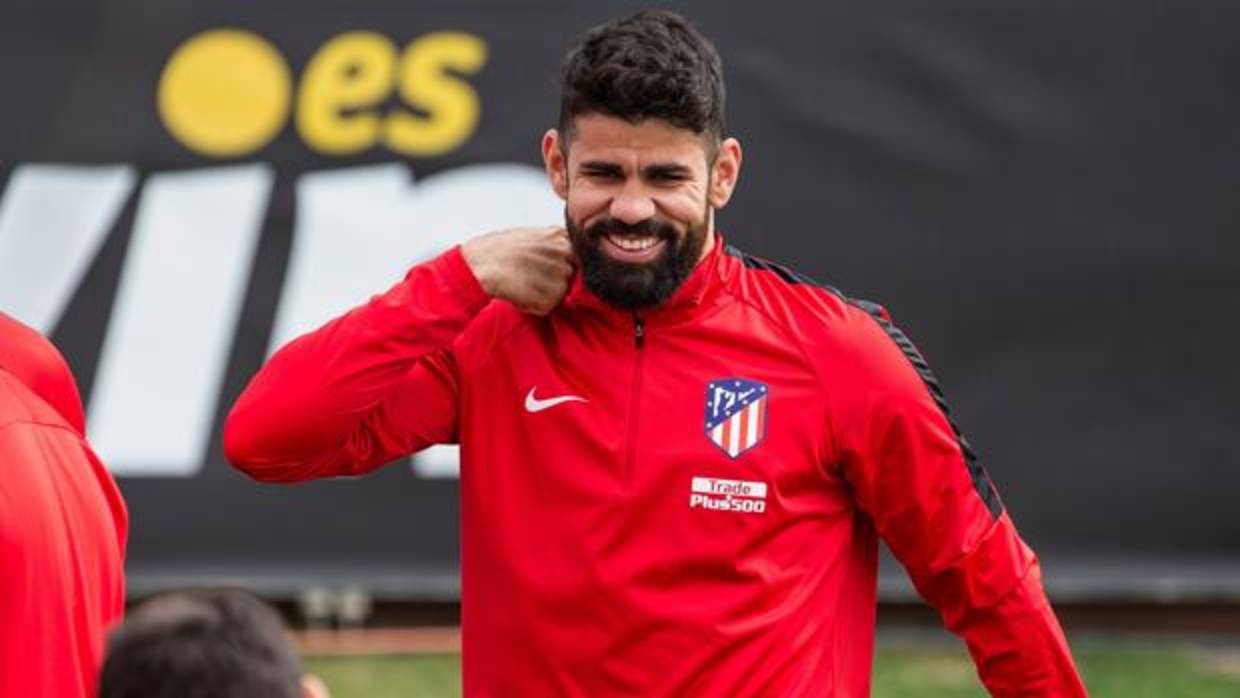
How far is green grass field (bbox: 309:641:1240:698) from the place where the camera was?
6.23m

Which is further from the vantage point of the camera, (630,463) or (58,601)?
(630,463)

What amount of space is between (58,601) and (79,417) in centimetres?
58

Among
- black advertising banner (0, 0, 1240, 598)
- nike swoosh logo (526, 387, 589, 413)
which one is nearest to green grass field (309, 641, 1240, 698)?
black advertising banner (0, 0, 1240, 598)

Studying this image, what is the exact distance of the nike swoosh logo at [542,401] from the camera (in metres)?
3.33

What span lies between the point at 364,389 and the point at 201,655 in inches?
57.3

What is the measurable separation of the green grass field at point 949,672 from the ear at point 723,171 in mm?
3076

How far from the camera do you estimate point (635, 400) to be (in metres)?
3.31

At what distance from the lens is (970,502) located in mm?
3316

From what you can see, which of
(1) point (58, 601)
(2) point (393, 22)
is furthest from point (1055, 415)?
(1) point (58, 601)

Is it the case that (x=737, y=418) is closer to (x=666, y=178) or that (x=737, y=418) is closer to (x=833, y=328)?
(x=833, y=328)

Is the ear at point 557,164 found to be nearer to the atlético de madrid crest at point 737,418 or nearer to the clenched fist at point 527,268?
the clenched fist at point 527,268

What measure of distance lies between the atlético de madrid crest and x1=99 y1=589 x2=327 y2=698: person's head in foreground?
1.44 meters

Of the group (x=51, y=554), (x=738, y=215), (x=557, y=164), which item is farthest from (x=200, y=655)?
(x=738, y=215)

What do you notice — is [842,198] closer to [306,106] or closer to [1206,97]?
[1206,97]
